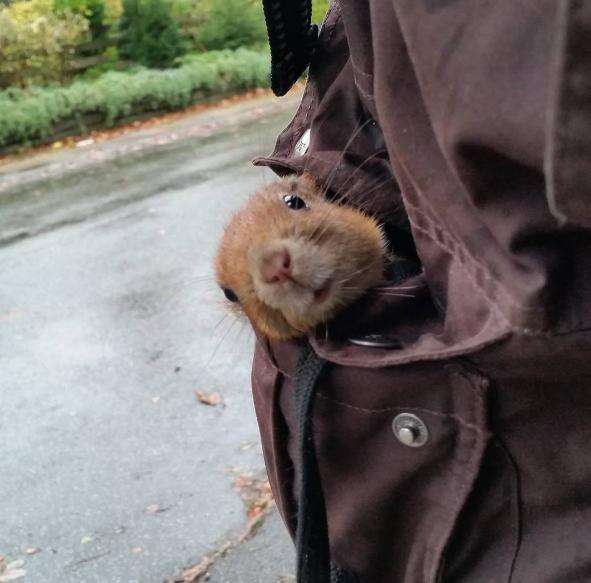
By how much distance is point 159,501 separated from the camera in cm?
314

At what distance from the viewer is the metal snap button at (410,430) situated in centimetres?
109

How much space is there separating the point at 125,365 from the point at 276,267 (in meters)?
3.14

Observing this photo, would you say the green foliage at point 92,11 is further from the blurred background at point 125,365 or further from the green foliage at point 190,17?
the blurred background at point 125,365

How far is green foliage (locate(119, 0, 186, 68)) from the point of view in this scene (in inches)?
573

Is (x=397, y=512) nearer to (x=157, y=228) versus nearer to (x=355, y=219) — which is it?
(x=355, y=219)

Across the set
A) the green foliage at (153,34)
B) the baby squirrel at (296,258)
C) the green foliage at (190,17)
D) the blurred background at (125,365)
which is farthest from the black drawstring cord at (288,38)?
the green foliage at (190,17)

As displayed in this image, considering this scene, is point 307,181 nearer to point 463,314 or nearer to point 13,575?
point 463,314

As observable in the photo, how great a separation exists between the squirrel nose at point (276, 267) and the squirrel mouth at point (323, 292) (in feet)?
0.17

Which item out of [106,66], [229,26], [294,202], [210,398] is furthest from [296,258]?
[229,26]

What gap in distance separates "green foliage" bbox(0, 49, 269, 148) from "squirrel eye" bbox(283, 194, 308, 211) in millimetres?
9673

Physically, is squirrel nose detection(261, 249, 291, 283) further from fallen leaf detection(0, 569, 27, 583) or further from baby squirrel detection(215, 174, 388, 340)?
fallen leaf detection(0, 569, 27, 583)

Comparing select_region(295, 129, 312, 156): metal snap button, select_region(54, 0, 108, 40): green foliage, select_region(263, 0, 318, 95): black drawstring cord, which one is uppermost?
select_region(263, 0, 318, 95): black drawstring cord

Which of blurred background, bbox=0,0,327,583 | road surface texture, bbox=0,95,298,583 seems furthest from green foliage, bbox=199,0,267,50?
road surface texture, bbox=0,95,298,583

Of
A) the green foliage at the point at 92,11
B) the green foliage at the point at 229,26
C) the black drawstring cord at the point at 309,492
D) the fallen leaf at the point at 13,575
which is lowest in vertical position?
the green foliage at the point at 229,26
